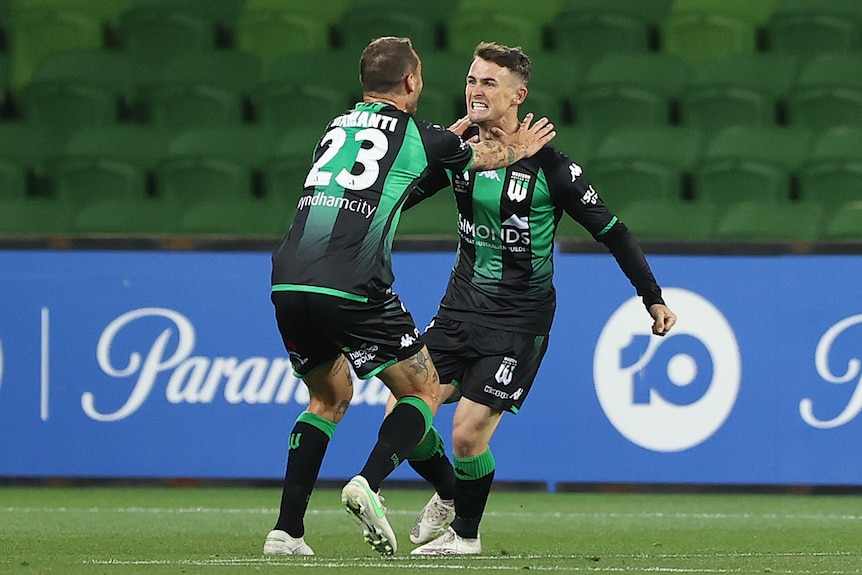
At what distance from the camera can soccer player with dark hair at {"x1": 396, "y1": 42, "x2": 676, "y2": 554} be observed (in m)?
5.74

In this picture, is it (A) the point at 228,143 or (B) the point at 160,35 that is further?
(B) the point at 160,35

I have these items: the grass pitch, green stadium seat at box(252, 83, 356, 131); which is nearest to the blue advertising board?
the grass pitch

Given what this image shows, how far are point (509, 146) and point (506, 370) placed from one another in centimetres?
84

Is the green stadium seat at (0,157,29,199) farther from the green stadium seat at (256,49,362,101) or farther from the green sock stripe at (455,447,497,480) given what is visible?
the green sock stripe at (455,447,497,480)

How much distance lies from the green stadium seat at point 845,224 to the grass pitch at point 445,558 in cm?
162

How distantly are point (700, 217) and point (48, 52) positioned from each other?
485cm

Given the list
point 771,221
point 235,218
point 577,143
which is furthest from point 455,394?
point 577,143

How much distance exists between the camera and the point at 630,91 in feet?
33.4

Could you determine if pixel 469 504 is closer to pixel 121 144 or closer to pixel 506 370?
pixel 506 370

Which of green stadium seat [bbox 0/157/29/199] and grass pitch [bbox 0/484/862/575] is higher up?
green stadium seat [bbox 0/157/29/199]

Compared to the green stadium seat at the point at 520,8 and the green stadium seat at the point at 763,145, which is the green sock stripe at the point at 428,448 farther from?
the green stadium seat at the point at 520,8

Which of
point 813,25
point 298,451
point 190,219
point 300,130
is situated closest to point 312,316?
point 298,451

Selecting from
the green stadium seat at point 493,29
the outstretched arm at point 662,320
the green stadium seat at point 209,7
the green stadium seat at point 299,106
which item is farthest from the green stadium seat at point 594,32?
the outstretched arm at point 662,320

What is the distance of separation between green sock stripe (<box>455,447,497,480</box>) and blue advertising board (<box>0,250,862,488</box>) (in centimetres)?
237
